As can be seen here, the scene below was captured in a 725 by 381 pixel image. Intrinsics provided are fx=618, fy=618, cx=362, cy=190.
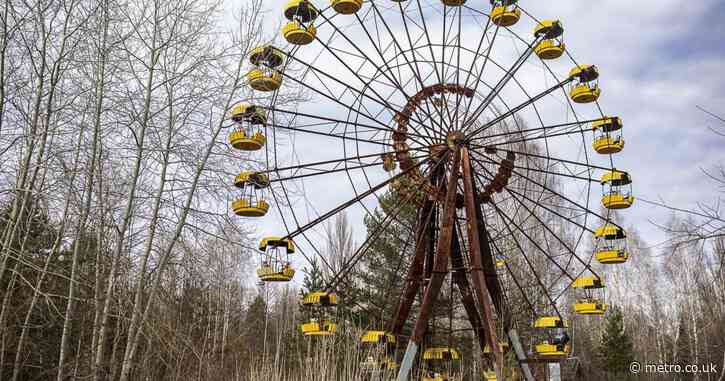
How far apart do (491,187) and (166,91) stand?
6.71m

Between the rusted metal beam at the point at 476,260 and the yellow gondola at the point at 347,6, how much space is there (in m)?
3.54

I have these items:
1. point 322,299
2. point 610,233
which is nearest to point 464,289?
point 322,299

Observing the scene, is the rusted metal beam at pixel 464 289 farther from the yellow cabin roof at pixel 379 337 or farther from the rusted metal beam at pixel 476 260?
the yellow cabin roof at pixel 379 337

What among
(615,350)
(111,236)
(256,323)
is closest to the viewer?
(111,236)

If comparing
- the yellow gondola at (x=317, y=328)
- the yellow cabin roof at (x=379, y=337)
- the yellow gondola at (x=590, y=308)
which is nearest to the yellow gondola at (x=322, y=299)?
the yellow gondola at (x=317, y=328)

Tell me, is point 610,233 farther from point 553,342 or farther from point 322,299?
point 322,299

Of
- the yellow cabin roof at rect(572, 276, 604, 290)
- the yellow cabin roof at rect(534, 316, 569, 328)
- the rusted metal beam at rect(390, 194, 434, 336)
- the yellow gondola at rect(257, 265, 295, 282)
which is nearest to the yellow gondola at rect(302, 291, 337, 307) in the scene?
the yellow gondola at rect(257, 265, 295, 282)

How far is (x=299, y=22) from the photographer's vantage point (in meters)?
12.8

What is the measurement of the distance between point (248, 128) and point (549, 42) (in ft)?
23.0

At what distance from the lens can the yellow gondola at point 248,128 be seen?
12.0m

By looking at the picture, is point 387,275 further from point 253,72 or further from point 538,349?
point 253,72

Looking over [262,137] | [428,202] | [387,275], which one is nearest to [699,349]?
[387,275]

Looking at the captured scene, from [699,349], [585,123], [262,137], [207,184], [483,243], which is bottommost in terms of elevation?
[699,349]

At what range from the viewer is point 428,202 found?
518 inches
